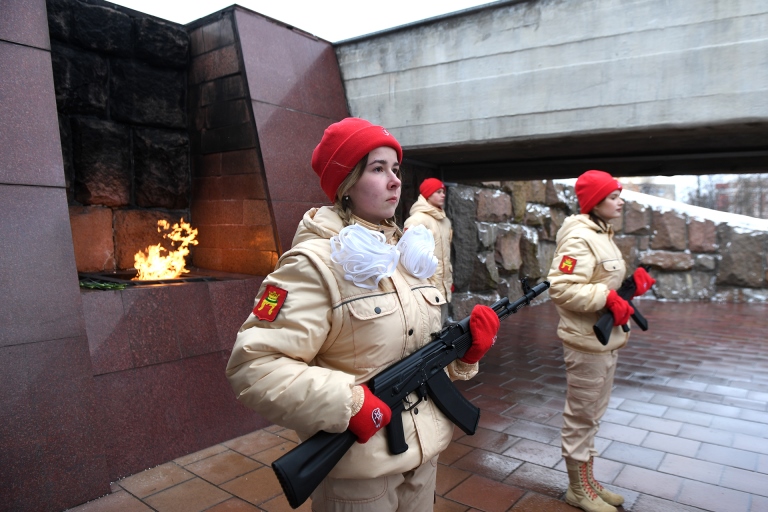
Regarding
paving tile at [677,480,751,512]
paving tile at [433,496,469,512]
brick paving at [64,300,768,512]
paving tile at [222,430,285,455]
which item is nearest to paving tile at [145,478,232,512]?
brick paving at [64,300,768,512]

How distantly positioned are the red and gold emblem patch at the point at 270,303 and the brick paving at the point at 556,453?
2.02 m

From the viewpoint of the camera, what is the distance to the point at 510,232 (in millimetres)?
10117

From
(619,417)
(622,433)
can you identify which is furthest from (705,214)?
(622,433)

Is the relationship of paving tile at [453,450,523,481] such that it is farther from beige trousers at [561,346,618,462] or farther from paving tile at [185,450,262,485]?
paving tile at [185,450,262,485]

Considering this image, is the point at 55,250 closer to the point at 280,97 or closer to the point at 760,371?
the point at 280,97

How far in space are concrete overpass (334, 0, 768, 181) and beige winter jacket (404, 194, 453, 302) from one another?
0.65 m

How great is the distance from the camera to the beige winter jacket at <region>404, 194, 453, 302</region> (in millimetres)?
6250

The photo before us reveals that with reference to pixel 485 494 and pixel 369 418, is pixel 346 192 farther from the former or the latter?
pixel 485 494

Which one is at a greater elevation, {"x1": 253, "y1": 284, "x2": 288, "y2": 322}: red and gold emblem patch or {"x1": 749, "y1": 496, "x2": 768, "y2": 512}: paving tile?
{"x1": 253, "y1": 284, "x2": 288, "y2": 322}: red and gold emblem patch

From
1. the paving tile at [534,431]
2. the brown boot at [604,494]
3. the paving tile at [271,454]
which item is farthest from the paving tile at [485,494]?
the paving tile at [271,454]

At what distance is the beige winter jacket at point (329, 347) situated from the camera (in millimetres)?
1446

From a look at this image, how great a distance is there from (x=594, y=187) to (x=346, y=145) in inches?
87.3

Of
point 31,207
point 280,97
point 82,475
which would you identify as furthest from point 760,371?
point 31,207

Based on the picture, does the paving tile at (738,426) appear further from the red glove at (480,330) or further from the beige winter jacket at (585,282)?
the red glove at (480,330)
